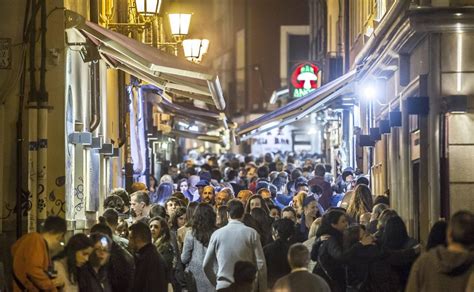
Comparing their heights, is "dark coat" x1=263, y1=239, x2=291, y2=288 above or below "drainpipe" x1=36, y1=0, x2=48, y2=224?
below

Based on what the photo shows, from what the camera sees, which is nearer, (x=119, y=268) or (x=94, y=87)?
(x=119, y=268)

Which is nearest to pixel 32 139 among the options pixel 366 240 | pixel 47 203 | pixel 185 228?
pixel 47 203

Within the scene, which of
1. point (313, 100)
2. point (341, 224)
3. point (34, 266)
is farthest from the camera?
point (313, 100)

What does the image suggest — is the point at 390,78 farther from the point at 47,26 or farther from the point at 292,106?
the point at 47,26

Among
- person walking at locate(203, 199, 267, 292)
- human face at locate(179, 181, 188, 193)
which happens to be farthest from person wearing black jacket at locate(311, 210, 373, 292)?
human face at locate(179, 181, 188, 193)

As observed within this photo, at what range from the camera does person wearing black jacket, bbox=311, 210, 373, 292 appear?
1381 centimetres

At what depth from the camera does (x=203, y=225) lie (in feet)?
52.4

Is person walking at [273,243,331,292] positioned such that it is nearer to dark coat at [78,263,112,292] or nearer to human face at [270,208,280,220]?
dark coat at [78,263,112,292]

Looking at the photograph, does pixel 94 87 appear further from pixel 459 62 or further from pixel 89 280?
pixel 89 280

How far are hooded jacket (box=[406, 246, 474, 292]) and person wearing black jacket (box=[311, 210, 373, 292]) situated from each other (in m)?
2.88

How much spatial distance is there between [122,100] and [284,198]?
6.14 meters

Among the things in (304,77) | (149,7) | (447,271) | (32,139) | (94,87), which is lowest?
(447,271)

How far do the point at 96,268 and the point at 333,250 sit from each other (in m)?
2.78

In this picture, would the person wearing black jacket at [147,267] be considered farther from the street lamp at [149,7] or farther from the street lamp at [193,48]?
the street lamp at [193,48]
